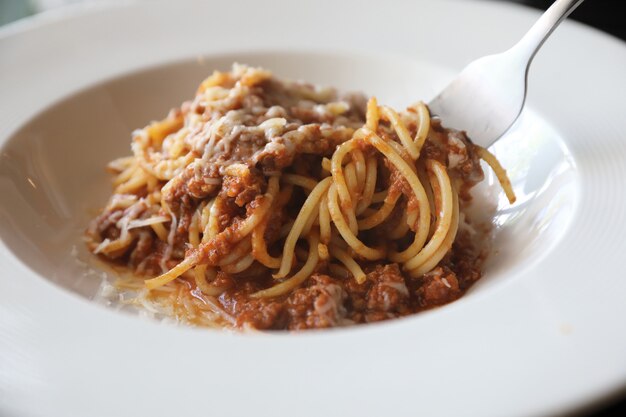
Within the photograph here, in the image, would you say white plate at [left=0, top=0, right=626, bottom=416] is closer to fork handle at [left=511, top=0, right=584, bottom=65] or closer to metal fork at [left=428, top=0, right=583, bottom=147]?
metal fork at [left=428, top=0, right=583, bottom=147]

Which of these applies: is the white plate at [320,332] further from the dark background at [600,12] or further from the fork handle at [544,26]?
the dark background at [600,12]

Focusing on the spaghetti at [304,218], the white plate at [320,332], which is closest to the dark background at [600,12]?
the white plate at [320,332]

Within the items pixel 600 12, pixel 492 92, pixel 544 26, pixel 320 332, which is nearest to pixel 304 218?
pixel 320 332

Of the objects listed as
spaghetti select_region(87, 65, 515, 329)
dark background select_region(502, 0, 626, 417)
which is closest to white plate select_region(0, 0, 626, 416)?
spaghetti select_region(87, 65, 515, 329)

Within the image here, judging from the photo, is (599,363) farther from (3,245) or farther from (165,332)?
(3,245)

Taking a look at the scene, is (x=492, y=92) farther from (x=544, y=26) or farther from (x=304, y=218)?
(x=304, y=218)

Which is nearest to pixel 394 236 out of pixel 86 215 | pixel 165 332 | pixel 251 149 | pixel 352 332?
pixel 251 149
